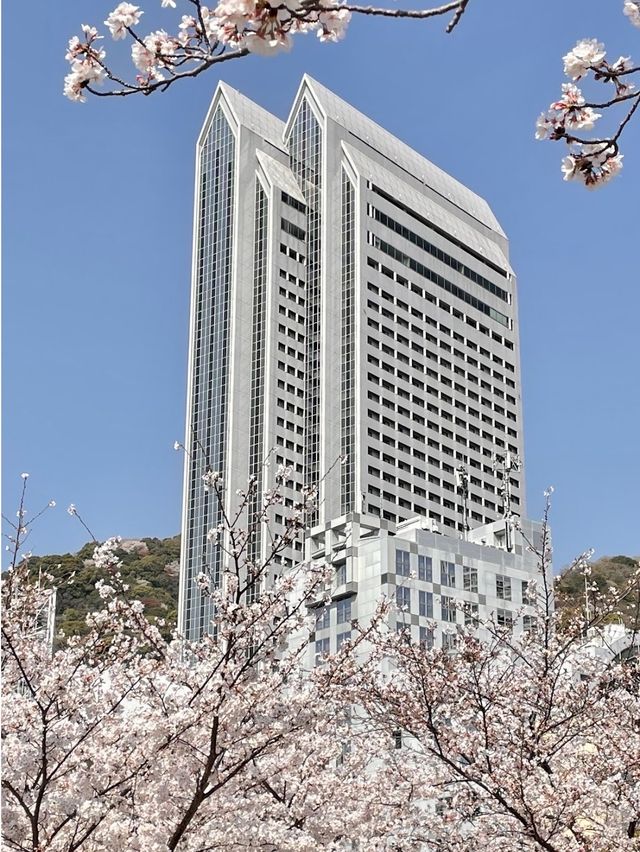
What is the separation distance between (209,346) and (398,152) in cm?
3162

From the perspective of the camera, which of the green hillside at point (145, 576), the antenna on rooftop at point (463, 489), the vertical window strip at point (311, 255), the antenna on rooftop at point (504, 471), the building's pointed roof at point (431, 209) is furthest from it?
the building's pointed roof at point (431, 209)

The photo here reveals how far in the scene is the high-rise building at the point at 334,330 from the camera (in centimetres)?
9875

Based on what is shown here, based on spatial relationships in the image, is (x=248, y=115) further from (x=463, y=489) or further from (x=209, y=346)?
(x=463, y=489)

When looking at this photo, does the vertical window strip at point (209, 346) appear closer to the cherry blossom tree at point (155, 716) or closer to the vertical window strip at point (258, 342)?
the vertical window strip at point (258, 342)

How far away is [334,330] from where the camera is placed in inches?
4114

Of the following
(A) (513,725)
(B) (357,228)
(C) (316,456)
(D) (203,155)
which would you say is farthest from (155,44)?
(D) (203,155)

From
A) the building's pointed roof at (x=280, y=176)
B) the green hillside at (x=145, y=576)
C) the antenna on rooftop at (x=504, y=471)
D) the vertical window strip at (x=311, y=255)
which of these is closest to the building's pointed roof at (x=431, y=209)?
the vertical window strip at (x=311, y=255)

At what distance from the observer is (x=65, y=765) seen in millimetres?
12305

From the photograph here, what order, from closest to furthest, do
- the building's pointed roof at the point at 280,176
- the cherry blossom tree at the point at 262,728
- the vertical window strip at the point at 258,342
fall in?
1. the cherry blossom tree at the point at 262,728
2. the vertical window strip at the point at 258,342
3. the building's pointed roof at the point at 280,176

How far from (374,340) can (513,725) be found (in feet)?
301

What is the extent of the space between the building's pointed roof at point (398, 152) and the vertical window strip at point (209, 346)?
996 centimetres

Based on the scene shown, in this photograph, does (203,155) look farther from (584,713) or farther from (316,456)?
(584,713)

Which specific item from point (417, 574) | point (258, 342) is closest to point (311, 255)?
point (258, 342)

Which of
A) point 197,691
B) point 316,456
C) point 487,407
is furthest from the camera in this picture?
point 487,407
